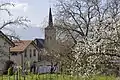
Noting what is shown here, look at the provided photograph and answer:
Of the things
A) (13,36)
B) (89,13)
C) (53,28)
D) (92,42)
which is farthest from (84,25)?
(92,42)

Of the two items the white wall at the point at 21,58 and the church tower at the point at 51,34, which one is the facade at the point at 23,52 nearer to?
the white wall at the point at 21,58

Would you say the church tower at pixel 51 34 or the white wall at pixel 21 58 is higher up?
the church tower at pixel 51 34

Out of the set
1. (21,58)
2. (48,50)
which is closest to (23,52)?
(21,58)

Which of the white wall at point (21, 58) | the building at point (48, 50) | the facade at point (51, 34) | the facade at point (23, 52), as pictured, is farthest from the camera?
the facade at point (23, 52)

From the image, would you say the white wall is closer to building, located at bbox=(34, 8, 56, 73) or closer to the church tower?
building, located at bbox=(34, 8, 56, 73)

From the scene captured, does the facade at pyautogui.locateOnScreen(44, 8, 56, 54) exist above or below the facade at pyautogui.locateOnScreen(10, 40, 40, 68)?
above

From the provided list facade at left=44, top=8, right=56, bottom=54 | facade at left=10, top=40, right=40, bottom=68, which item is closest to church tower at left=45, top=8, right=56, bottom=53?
facade at left=44, top=8, right=56, bottom=54

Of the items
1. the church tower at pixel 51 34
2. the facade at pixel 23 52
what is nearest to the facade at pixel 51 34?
the church tower at pixel 51 34

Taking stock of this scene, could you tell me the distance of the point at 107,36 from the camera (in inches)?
526

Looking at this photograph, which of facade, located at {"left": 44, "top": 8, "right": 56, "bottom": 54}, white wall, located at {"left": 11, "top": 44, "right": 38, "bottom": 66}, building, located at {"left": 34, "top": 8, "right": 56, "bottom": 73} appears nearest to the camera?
facade, located at {"left": 44, "top": 8, "right": 56, "bottom": 54}

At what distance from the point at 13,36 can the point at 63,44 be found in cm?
819

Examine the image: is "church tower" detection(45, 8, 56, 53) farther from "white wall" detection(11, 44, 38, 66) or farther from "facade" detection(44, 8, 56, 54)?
"white wall" detection(11, 44, 38, 66)

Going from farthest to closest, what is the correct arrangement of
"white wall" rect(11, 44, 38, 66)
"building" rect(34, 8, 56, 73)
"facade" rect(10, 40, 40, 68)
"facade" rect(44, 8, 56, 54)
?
1. "facade" rect(10, 40, 40, 68)
2. "white wall" rect(11, 44, 38, 66)
3. "building" rect(34, 8, 56, 73)
4. "facade" rect(44, 8, 56, 54)

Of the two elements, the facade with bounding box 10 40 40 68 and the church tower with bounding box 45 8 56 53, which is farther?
the facade with bounding box 10 40 40 68
